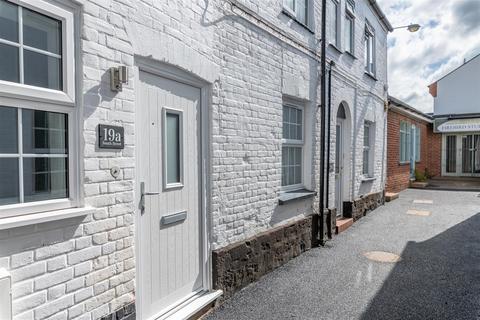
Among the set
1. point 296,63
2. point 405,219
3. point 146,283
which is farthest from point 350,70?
point 146,283

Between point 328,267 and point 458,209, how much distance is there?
7220 millimetres

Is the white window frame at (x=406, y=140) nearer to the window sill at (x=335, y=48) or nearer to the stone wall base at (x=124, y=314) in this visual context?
the window sill at (x=335, y=48)

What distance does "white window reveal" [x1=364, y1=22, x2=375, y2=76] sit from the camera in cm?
1020

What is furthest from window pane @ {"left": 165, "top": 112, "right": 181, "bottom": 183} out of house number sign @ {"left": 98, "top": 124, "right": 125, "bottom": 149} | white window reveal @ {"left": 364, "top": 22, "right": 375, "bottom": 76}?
white window reveal @ {"left": 364, "top": 22, "right": 375, "bottom": 76}

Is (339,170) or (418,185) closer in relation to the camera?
(339,170)

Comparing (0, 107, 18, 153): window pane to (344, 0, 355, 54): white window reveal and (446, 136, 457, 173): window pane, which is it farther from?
(446, 136, 457, 173): window pane

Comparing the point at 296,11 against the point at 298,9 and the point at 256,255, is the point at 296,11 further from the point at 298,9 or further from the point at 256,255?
the point at 256,255

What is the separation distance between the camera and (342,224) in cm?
786

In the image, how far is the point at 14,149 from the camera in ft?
7.22

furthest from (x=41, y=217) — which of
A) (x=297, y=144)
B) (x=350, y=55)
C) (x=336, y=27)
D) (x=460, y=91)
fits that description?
(x=460, y=91)

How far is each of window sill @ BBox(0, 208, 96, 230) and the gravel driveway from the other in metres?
2.05

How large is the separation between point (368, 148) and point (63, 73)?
31.3 feet

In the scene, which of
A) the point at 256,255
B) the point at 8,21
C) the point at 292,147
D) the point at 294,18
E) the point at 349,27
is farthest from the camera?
the point at 349,27

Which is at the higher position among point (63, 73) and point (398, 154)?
point (63, 73)
